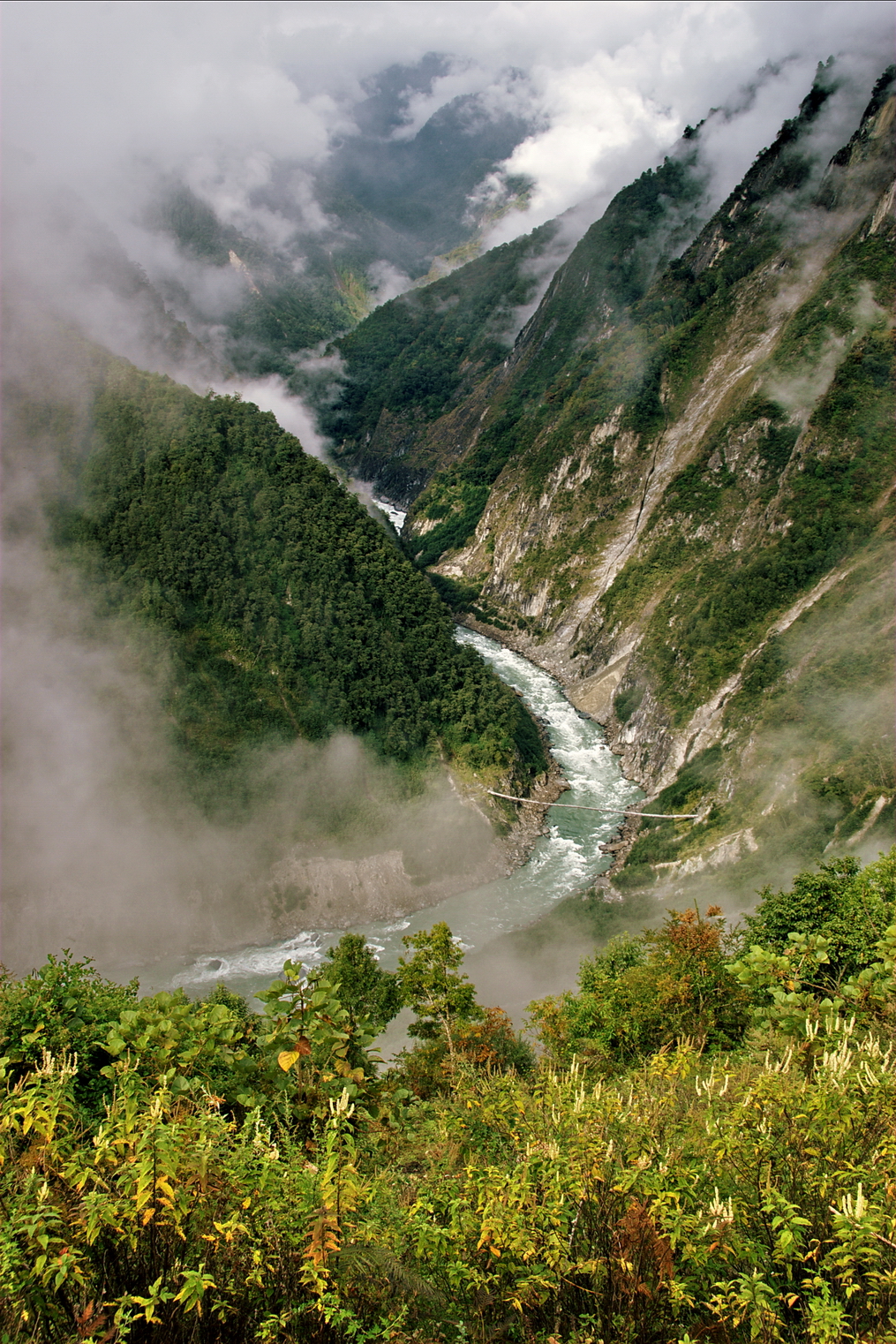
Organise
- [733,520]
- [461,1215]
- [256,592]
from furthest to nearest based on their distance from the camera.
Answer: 1. [733,520]
2. [256,592]
3. [461,1215]

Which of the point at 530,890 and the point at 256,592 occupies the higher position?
the point at 256,592

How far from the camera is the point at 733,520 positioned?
A: 7606 cm

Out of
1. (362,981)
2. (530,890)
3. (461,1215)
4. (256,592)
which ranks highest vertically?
(256,592)

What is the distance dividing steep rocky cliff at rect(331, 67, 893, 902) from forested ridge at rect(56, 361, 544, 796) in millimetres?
18143

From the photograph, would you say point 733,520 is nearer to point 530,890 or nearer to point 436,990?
point 530,890

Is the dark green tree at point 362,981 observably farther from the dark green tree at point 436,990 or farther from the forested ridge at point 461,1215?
the forested ridge at point 461,1215

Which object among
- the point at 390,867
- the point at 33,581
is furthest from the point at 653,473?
the point at 33,581

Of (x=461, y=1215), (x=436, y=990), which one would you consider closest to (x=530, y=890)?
(x=436, y=990)

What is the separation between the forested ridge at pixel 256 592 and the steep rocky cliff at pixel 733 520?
18.1 metres

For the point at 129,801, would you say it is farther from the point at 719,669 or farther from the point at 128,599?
the point at 719,669

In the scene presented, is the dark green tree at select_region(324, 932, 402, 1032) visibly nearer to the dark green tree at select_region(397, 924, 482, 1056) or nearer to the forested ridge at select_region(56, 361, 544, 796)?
the dark green tree at select_region(397, 924, 482, 1056)

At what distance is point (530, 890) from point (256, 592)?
32874 millimetres

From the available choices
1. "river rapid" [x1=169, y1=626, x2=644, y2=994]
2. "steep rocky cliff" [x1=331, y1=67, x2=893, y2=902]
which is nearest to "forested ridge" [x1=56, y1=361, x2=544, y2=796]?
"river rapid" [x1=169, y1=626, x2=644, y2=994]

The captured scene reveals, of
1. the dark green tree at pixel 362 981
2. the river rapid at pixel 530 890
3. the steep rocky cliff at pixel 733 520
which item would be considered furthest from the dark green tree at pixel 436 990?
the steep rocky cliff at pixel 733 520
